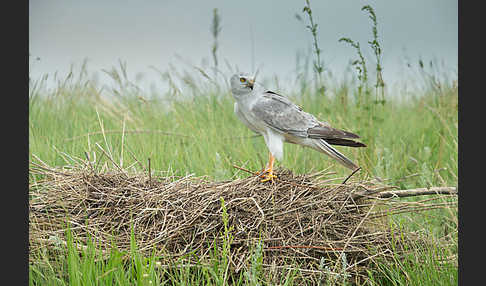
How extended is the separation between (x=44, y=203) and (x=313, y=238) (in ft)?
6.23

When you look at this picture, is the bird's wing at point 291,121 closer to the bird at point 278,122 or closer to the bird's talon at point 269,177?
the bird at point 278,122

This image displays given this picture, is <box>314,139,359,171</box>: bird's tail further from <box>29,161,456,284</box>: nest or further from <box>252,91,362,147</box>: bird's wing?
<box>29,161,456,284</box>: nest

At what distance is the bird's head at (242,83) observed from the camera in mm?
3256

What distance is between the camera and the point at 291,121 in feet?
11.3

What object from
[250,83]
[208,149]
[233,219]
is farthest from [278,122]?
[208,149]

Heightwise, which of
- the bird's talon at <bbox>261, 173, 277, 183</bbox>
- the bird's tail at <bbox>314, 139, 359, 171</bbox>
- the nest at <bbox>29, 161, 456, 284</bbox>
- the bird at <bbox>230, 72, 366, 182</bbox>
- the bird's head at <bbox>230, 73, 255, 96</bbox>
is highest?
the bird's head at <bbox>230, 73, 255, 96</bbox>

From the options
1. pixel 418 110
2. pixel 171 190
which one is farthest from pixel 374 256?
pixel 418 110

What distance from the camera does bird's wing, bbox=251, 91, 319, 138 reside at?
338 centimetres

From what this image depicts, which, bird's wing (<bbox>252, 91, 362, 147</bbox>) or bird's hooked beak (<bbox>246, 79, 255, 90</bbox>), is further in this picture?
bird's wing (<bbox>252, 91, 362, 147</bbox>)

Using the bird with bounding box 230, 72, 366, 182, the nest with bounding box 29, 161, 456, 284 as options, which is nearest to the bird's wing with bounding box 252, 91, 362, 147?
the bird with bounding box 230, 72, 366, 182

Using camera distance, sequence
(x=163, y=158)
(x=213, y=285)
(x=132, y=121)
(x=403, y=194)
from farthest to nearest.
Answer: (x=132, y=121) → (x=163, y=158) → (x=403, y=194) → (x=213, y=285)

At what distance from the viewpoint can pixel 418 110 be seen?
6484mm

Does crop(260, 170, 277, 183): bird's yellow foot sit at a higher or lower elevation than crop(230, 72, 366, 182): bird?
lower

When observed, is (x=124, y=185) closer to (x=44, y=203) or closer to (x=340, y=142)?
(x=44, y=203)
